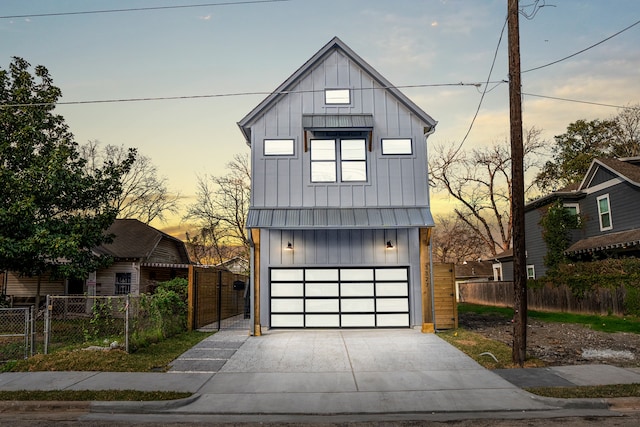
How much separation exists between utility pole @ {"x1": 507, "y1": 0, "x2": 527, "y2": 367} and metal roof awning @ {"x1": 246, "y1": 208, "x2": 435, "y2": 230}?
467 centimetres

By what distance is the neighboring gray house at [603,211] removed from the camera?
938 inches

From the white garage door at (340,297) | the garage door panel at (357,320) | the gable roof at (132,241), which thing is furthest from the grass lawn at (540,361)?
the gable roof at (132,241)

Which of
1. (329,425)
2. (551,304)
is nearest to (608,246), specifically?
→ (551,304)

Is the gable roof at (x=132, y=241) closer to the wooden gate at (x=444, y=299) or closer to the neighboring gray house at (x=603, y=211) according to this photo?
the wooden gate at (x=444, y=299)

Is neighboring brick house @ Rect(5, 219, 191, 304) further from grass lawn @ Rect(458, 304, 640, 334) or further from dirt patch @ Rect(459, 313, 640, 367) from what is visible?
grass lawn @ Rect(458, 304, 640, 334)

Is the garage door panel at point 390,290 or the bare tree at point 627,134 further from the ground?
the bare tree at point 627,134

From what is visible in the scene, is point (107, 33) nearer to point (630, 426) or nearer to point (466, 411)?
point (466, 411)

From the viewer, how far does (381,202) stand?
1655 cm

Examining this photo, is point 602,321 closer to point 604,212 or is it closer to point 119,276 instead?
point 604,212

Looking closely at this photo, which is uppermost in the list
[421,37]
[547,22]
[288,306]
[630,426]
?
[421,37]

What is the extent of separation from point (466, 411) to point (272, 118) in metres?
12.2

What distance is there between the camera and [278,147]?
1694cm

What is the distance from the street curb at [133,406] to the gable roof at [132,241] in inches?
693

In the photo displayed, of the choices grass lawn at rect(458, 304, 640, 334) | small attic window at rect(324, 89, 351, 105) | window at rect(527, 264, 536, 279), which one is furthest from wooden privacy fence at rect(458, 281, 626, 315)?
small attic window at rect(324, 89, 351, 105)
